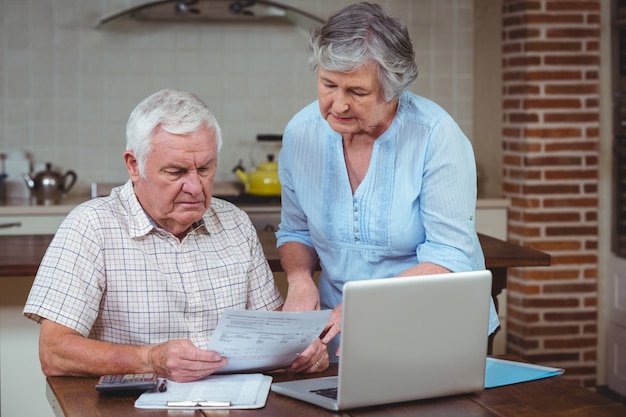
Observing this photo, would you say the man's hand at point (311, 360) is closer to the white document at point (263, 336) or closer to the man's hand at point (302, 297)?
the white document at point (263, 336)

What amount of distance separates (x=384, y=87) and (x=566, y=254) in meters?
2.82

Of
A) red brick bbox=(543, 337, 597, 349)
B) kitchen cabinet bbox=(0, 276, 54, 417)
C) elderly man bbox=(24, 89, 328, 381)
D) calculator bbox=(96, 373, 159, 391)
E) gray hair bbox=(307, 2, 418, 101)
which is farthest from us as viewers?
red brick bbox=(543, 337, 597, 349)

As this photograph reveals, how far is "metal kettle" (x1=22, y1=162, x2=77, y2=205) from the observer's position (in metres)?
4.90

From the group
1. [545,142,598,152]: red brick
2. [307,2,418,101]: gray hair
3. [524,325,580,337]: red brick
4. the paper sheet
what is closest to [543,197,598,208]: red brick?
[545,142,598,152]: red brick

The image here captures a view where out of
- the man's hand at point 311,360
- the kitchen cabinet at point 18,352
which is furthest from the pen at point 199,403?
the kitchen cabinet at point 18,352

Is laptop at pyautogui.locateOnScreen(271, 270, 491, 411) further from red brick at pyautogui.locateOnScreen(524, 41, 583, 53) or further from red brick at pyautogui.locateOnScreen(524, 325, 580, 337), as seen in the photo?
red brick at pyautogui.locateOnScreen(524, 41, 583, 53)

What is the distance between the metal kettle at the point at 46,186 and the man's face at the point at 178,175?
268cm

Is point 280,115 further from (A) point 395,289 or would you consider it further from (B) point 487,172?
(A) point 395,289

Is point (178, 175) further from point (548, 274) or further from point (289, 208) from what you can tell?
point (548, 274)

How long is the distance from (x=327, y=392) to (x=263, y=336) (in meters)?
0.18

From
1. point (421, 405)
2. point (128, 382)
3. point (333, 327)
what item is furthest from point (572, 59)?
point (128, 382)

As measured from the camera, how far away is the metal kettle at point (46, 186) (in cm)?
490

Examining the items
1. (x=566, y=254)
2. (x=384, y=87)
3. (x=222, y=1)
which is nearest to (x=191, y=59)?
(x=222, y=1)

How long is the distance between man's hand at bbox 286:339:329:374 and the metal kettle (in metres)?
2.90
